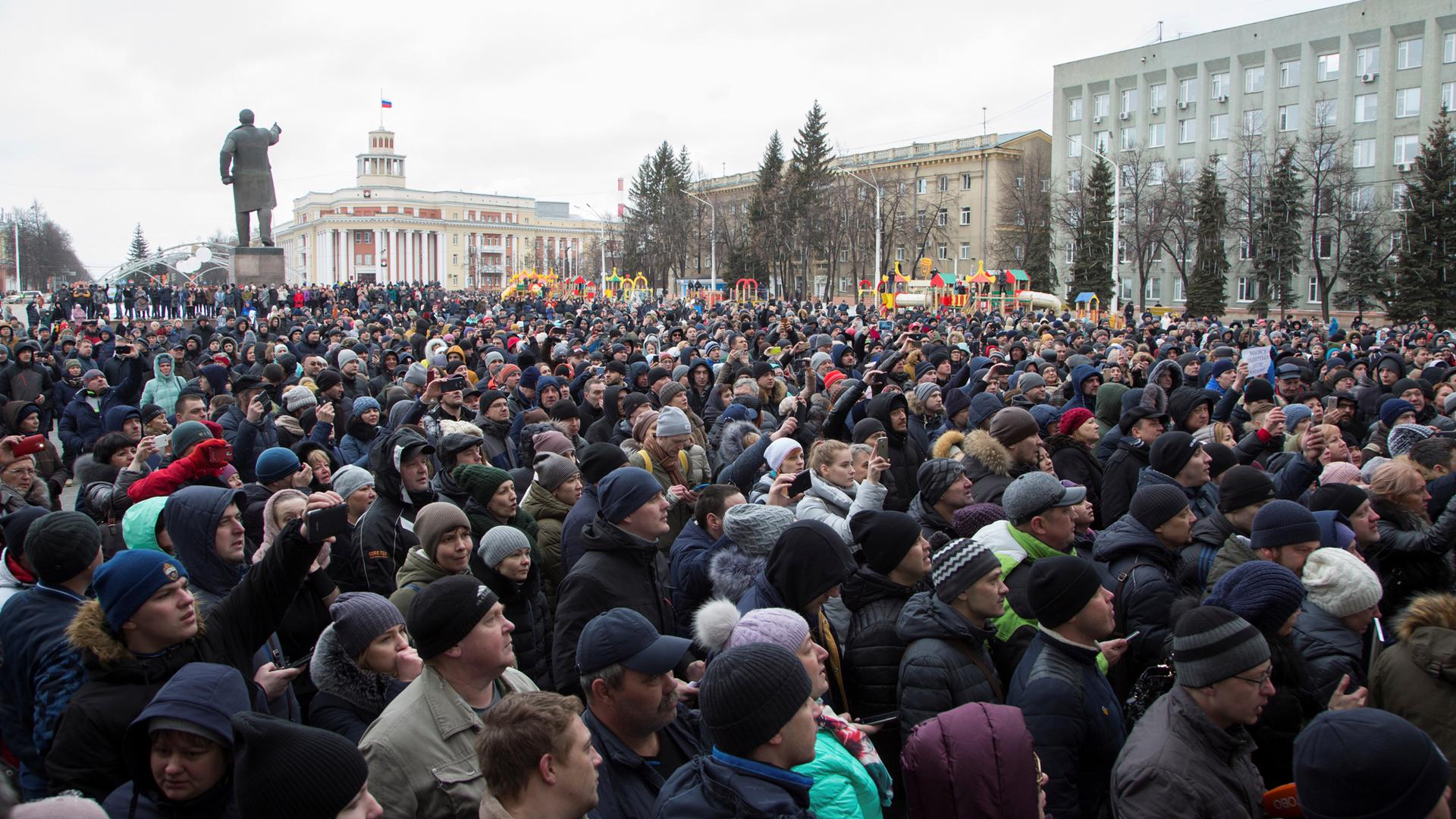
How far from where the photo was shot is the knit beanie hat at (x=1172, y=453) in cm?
576

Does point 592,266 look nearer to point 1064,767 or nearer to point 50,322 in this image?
point 50,322

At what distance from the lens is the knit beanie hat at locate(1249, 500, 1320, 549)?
4324 mm

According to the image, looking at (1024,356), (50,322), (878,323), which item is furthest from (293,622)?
(50,322)

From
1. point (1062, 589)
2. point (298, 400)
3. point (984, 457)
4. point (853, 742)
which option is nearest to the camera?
point (853, 742)

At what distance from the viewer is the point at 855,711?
3.87 m

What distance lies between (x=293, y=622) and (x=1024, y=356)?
11821 mm

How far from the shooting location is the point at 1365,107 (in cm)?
5397

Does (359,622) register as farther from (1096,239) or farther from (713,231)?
(713,231)

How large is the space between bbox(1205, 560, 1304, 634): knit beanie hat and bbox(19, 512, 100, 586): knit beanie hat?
4.30m

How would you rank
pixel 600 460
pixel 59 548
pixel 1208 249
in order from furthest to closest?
pixel 1208 249
pixel 600 460
pixel 59 548

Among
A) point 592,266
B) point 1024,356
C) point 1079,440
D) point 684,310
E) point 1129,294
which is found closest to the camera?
point 1079,440

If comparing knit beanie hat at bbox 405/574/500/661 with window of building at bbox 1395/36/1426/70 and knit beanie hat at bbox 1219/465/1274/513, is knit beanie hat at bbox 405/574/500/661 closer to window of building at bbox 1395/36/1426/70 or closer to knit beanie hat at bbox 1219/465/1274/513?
knit beanie hat at bbox 1219/465/1274/513

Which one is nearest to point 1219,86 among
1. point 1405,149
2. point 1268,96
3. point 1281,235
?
point 1268,96

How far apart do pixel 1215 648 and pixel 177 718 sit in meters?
3.07
